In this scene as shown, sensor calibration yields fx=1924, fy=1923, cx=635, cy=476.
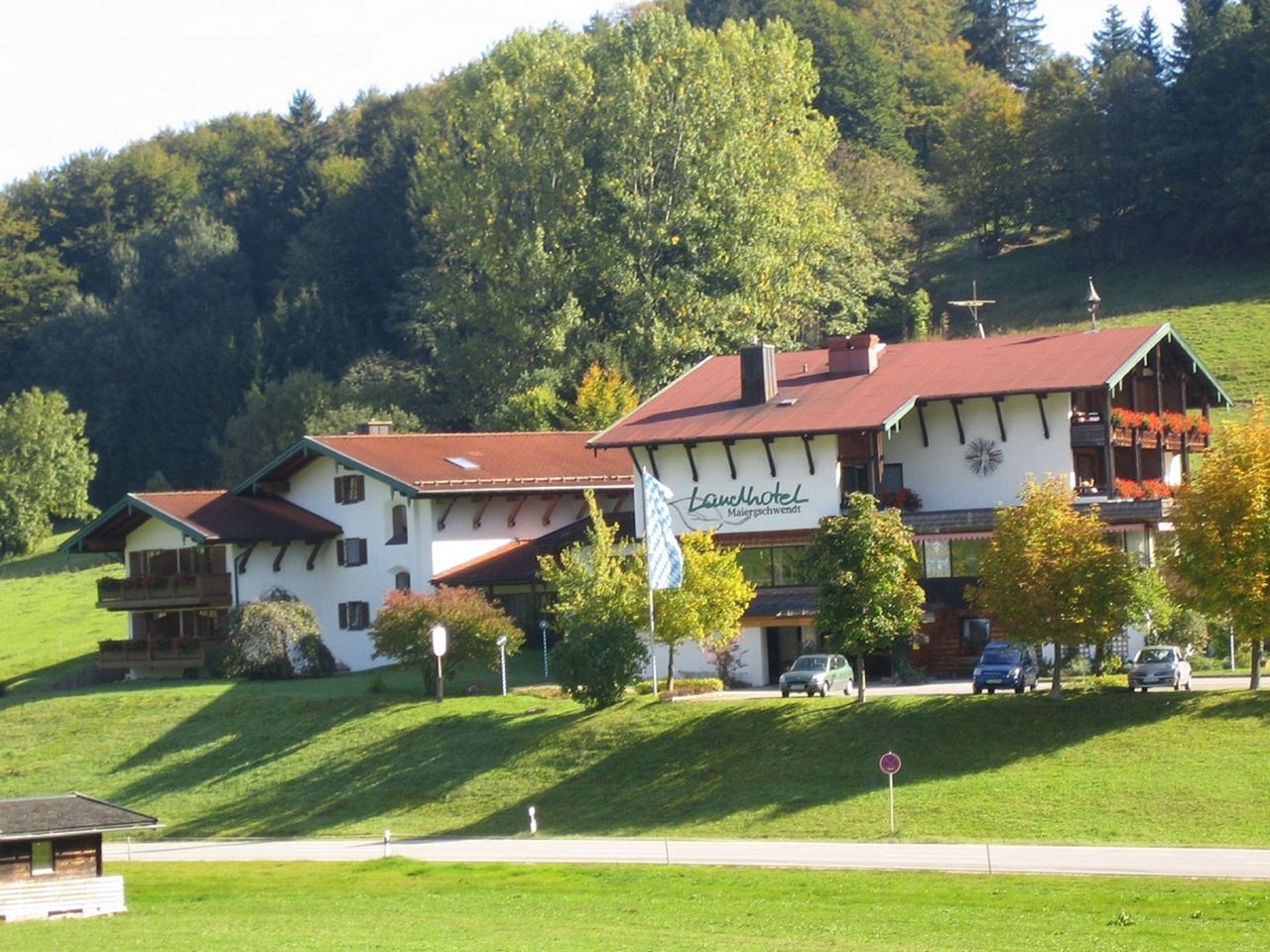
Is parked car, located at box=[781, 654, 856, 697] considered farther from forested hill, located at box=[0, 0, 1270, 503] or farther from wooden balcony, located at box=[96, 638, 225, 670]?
forested hill, located at box=[0, 0, 1270, 503]

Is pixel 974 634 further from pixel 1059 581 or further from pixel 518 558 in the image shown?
pixel 518 558

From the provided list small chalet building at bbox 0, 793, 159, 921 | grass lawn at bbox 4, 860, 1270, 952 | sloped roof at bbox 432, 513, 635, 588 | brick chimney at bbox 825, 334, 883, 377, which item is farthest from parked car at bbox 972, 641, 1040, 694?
small chalet building at bbox 0, 793, 159, 921

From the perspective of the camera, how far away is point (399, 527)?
2559 inches

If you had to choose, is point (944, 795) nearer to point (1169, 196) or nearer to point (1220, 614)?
point (1220, 614)

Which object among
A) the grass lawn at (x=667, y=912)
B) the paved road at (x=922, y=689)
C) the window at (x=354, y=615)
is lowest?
the grass lawn at (x=667, y=912)

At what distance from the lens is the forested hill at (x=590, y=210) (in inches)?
3351

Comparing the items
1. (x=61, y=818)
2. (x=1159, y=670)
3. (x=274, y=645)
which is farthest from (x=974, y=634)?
(x=61, y=818)

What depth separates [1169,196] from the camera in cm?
10381

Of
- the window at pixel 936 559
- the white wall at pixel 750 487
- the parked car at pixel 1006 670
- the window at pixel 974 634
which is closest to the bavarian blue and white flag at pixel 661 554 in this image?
the parked car at pixel 1006 670

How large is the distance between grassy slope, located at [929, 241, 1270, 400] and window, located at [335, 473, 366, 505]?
120ft

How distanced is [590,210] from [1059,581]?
46.8 meters

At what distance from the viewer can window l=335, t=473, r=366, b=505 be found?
65875 millimetres

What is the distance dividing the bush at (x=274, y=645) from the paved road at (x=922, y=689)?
1533 centimetres

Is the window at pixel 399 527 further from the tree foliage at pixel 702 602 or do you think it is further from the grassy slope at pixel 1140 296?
the grassy slope at pixel 1140 296
